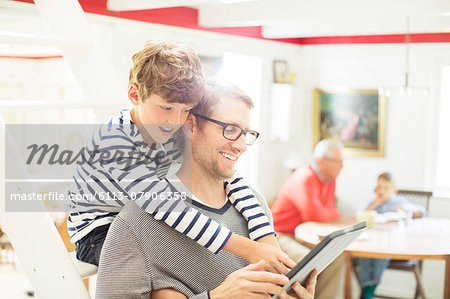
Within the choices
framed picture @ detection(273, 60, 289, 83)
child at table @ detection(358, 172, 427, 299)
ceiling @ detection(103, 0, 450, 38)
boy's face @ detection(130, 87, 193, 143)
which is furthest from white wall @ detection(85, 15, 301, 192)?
boy's face @ detection(130, 87, 193, 143)

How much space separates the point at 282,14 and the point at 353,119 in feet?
7.82

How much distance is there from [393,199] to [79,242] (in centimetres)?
394

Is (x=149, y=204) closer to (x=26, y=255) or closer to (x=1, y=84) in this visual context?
(x=26, y=255)

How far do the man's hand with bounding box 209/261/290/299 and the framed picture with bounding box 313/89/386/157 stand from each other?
4949 millimetres

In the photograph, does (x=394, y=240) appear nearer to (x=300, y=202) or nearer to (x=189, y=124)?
(x=300, y=202)

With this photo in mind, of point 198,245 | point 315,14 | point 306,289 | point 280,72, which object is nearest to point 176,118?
point 198,245

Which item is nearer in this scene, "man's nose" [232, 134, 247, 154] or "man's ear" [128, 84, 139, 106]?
"man's nose" [232, 134, 247, 154]

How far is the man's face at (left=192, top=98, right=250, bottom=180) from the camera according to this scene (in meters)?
1.40

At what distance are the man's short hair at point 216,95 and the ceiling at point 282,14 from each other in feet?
5.73

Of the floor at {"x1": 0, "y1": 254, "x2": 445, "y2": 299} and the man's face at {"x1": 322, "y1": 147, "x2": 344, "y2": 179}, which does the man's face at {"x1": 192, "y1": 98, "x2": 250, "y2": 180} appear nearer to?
the man's face at {"x1": 322, "y1": 147, "x2": 344, "y2": 179}

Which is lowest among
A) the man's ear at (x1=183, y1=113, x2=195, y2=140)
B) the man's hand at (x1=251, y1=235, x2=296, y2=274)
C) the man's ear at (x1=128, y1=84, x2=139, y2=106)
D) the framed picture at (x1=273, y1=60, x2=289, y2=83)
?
the man's hand at (x1=251, y1=235, x2=296, y2=274)

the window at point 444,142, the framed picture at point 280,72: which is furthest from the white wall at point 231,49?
the window at point 444,142

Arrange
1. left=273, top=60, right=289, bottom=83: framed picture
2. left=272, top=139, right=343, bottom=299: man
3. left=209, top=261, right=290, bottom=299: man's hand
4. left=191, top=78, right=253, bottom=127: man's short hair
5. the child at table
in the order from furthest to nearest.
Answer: left=273, top=60, right=289, bottom=83: framed picture < the child at table < left=272, top=139, right=343, bottom=299: man < left=191, top=78, right=253, bottom=127: man's short hair < left=209, top=261, right=290, bottom=299: man's hand

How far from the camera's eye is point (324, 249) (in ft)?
3.63
